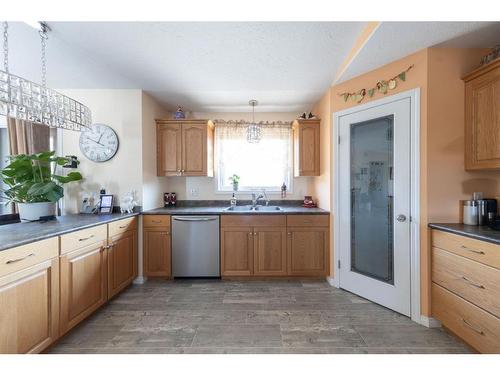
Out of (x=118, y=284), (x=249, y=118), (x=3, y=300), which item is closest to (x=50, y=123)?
(x=3, y=300)

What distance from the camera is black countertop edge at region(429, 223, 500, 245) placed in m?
1.43

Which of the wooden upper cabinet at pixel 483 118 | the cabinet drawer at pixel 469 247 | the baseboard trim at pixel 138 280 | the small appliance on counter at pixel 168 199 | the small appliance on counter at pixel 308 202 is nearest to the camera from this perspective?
the cabinet drawer at pixel 469 247

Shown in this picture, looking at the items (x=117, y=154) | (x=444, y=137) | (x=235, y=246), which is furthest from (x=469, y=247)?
(x=117, y=154)

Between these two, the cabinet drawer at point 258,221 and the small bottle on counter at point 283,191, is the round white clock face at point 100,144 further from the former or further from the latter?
the small bottle on counter at point 283,191

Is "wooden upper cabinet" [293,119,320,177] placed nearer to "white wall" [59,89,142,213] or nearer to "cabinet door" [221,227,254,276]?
"cabinet door" [221,227,254,276]

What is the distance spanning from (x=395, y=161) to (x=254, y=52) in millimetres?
1688

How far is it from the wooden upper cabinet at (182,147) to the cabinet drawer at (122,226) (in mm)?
844

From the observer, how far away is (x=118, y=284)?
242 cm

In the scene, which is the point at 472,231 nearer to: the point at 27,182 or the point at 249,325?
the point at 249,325

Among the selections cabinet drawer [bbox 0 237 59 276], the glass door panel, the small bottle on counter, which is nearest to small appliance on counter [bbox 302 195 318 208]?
the small bottle on counter

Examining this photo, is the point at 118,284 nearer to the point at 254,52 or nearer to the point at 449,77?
the point at 254,52

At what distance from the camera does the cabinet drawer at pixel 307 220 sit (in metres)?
2.84

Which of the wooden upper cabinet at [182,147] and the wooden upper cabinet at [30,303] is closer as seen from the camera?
the wooden upper cabinet at [30,303]

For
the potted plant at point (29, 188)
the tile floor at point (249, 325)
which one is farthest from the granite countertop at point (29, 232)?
the tile floor at point (249, 325)
